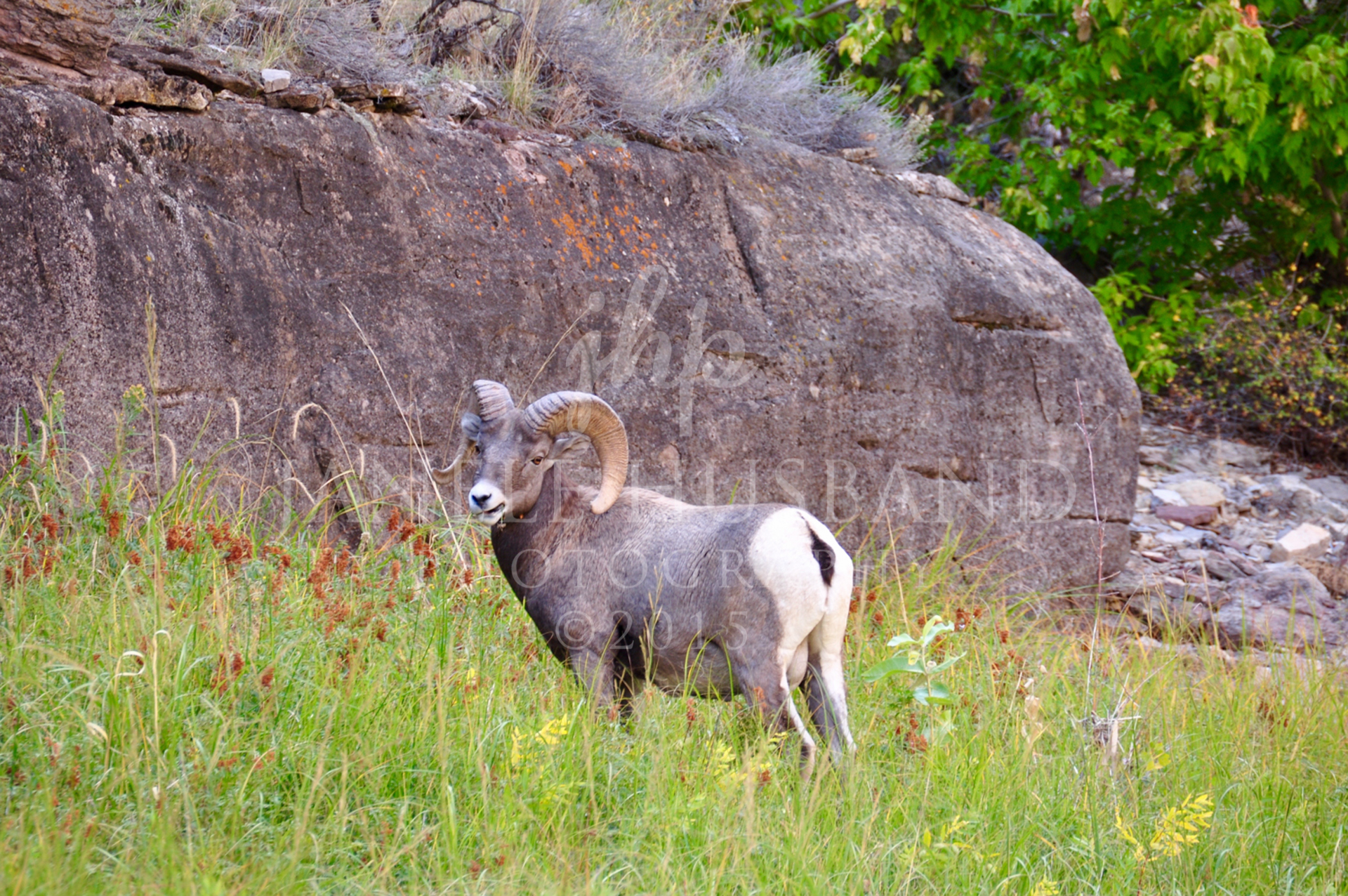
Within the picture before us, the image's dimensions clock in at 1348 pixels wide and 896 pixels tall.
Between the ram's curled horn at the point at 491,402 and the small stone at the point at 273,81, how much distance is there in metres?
2.49

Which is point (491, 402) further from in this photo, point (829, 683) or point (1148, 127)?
point (1148, 127)

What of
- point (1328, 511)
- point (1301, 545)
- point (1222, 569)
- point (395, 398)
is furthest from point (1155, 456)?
point (395, 398)

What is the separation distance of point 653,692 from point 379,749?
1240mm

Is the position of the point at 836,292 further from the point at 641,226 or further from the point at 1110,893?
the point at 1110,893

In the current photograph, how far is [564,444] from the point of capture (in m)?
4.36

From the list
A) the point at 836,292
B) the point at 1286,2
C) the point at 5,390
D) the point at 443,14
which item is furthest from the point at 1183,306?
the point at 5,390

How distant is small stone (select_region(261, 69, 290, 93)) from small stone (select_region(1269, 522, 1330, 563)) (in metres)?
7.94

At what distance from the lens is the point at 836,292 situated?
6980 millimetres

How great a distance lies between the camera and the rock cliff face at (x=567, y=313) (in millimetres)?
5012

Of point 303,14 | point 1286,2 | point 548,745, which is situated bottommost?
point 548,745

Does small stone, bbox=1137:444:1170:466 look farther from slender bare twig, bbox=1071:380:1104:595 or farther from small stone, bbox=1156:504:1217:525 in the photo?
slender bare twig, bbox=1071:380:1104:595

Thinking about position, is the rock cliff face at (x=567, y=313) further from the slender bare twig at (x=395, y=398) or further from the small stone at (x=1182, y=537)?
the small stone at (x=1182, y=537)

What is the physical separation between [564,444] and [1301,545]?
7.13 meters

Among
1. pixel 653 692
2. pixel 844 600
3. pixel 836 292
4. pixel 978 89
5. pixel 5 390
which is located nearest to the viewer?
pixel 844 600
